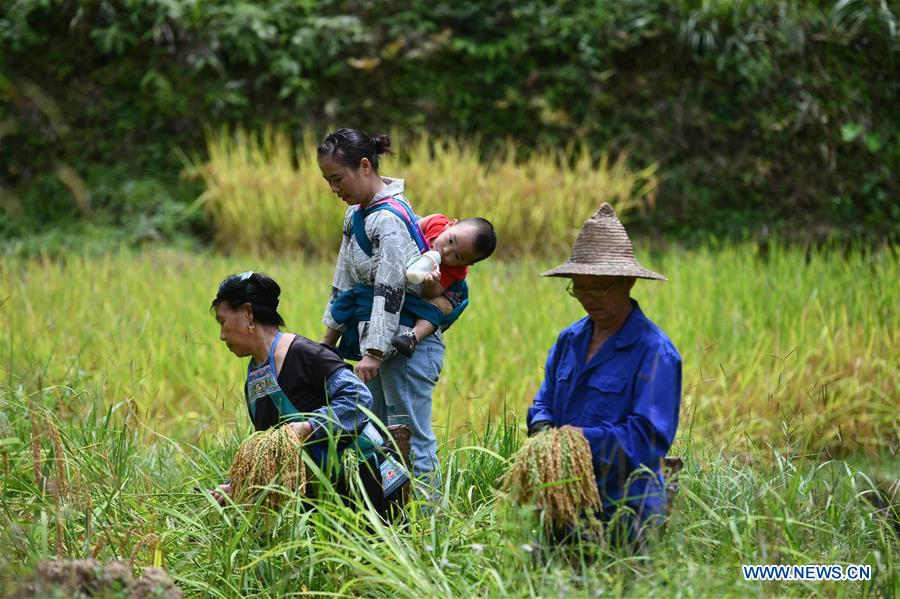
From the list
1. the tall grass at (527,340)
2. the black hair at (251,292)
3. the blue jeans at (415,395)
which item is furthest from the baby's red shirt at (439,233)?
the tall grass at (527,340)

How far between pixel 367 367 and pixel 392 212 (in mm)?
510

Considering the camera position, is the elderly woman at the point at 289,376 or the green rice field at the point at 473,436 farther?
the elderly woman at the point at 289,376

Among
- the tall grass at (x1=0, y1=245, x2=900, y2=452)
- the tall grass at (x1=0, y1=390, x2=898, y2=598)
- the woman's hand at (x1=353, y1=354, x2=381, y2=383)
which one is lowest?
the tall grass at (x1=0, y1=245, x2=900, y2=452)

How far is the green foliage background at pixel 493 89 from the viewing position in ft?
30.1

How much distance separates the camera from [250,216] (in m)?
8.42

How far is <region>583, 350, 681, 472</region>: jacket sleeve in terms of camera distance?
99.8 inches

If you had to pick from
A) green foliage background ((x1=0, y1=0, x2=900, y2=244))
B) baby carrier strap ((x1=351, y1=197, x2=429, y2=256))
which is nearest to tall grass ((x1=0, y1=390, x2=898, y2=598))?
baby carrier strap ((x1=351, y1=197, x2=429, y2=256))

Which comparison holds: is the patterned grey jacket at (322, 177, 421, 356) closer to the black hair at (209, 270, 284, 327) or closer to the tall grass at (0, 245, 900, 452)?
the black hair at (209, 270, 284, 327)

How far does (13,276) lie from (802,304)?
4.85 meters

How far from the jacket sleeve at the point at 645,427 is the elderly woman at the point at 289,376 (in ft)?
2.35

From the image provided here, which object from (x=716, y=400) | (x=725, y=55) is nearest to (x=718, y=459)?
(x=716, y=400)

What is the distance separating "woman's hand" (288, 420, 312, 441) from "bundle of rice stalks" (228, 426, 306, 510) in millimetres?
52

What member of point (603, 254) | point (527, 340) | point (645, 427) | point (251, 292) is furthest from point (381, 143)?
point (527, 340)

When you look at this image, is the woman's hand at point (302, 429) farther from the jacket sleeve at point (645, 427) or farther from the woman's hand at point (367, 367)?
the jacket sleeve at point (645, 427)
